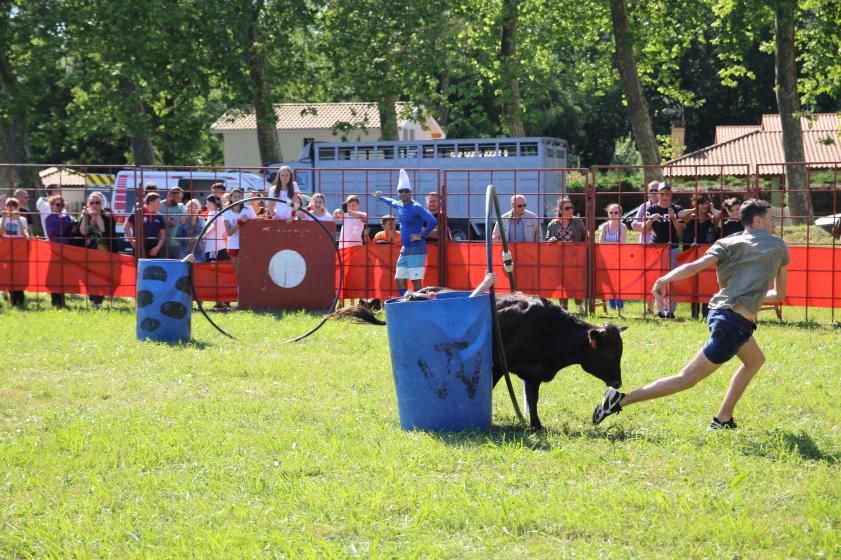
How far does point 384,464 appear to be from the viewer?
22.2 feet

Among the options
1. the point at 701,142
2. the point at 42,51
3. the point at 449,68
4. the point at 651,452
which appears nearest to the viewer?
the point at 651,452

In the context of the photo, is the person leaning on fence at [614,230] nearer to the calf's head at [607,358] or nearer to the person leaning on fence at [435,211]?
the person leaning on fence at [435,211]

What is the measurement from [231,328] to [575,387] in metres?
5.99

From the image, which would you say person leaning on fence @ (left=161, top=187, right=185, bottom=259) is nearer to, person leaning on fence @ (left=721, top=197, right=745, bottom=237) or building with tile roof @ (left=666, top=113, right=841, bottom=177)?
person leaning on fence @ (left=721, top=197, right=745, bottom=237)

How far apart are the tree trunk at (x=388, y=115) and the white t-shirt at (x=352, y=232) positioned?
60.2 ft

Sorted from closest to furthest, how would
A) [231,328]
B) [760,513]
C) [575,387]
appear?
[760,513] < [575,387] < [231,328]

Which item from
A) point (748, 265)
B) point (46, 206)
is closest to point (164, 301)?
point (46, 206)

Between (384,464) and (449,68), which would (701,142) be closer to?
(449,68)

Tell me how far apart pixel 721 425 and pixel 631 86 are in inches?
801

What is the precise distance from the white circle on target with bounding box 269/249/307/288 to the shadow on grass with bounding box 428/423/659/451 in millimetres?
8632

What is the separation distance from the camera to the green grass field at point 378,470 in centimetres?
535

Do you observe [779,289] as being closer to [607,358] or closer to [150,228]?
[607,358]

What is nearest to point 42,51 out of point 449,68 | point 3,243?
point 449,68

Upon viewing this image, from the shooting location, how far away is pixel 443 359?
7.63m
